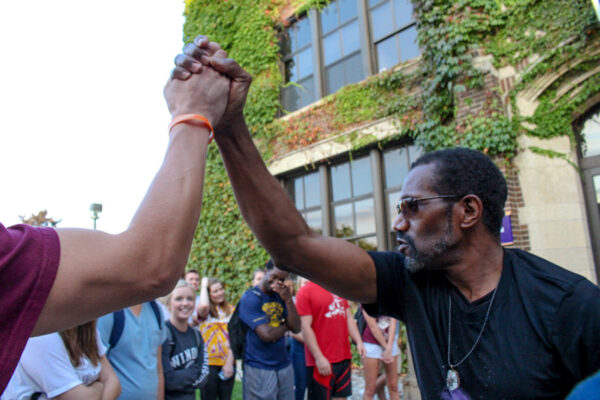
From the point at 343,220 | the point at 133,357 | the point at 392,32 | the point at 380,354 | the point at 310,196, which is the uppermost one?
the point at 392,32

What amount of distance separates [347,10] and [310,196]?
4016mm

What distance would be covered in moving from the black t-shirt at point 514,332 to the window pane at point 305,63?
350 inches

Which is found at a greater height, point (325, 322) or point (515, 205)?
point (515, 205)

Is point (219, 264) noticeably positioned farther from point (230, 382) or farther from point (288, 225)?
point (288, 225)

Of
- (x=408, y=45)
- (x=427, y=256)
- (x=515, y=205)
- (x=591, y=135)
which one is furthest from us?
(x=408, y=45)

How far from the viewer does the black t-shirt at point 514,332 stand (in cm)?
137

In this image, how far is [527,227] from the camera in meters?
6.13

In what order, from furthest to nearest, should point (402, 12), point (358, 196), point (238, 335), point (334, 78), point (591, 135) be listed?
1. point (334, 78)
2. point (358, 196)
3. point (402, 12)
4. point (591, 135)
5. point (238, 335)

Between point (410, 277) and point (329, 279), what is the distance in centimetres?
33

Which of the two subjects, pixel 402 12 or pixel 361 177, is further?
pixel 361 177

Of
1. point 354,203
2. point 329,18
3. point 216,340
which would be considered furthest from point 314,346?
point 329,18

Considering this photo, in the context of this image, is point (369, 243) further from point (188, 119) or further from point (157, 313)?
point (188, 119)

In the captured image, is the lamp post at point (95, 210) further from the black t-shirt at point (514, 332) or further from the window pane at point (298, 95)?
the black t-shirt at point (514, 332)

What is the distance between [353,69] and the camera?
9.12 meters
